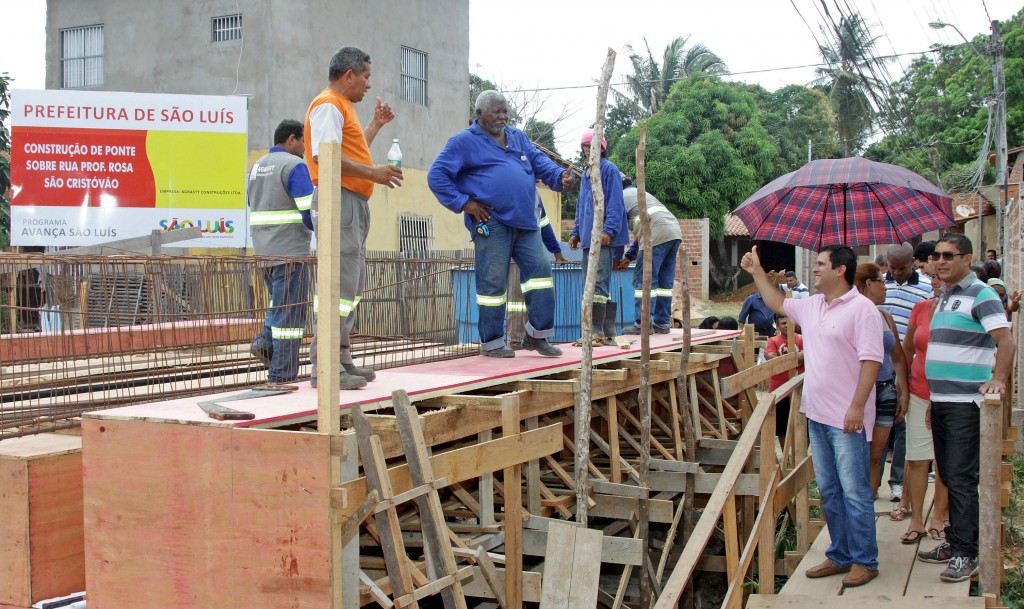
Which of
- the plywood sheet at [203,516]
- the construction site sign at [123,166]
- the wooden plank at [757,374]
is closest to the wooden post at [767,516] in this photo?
the wooden plank at [757,374]

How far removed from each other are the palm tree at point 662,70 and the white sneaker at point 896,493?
32.8m

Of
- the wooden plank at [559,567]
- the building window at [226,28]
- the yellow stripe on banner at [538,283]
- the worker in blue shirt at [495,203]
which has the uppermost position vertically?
the building window at [226,28]

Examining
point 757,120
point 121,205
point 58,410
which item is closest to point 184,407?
point 58,410

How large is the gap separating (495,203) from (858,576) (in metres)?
3.55

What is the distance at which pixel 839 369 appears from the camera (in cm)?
532

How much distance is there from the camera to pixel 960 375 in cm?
545

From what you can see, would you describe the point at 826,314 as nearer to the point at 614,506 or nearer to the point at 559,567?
the point at 559,567

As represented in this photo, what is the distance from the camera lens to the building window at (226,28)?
773 inches


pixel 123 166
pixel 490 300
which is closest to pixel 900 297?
pixel 490 300

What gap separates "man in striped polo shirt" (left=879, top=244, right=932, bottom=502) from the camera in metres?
7.41

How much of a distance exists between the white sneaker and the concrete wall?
15.0 m

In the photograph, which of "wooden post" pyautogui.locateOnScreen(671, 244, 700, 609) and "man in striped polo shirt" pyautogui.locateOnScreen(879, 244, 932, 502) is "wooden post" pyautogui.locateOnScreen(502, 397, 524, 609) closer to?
"wooden post" pyautogui.locateOnScreen(671, 244, 700, 609)

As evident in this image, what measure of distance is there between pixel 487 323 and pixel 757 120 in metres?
24.8

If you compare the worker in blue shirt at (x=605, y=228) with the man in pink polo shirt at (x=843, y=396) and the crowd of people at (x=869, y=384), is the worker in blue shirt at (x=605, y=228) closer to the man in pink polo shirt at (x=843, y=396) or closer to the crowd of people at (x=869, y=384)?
the crowd of people at (x=869, y=384)
